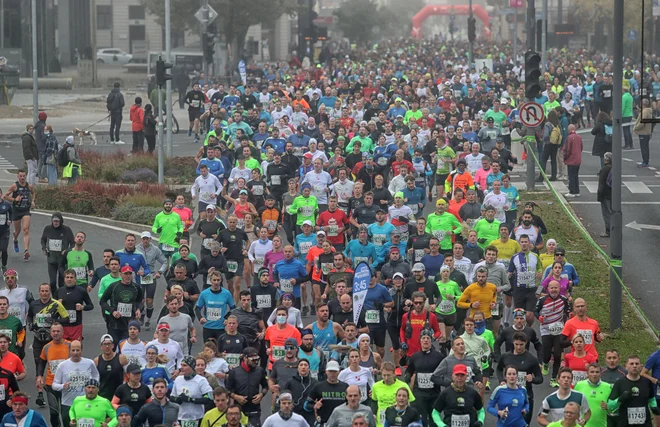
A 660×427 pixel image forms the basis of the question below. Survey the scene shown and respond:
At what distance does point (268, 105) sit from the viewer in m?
41.0

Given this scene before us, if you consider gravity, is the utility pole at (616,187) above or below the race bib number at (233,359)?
above

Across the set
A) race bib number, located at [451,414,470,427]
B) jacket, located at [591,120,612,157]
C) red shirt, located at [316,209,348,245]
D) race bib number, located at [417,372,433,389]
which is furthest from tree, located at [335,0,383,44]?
race bib number, located at [451,414,470,427]

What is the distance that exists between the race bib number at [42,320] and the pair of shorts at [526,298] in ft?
20.7

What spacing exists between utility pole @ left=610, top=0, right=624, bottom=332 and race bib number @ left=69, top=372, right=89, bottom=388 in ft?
25.7

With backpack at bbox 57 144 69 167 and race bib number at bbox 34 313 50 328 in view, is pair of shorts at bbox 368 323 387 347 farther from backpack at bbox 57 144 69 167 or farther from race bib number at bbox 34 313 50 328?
backpack at bbox 57 144 69 167

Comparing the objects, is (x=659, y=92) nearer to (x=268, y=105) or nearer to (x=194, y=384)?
(x=194, y=384)

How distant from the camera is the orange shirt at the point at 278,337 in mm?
16328

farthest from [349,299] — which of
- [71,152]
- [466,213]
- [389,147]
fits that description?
[71,152]

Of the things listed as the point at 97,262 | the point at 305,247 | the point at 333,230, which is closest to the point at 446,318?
the point at 305,247

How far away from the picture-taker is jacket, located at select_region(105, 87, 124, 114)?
41938 millimetres

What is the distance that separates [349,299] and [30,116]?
39604 millimetres

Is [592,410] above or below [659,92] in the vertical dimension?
below

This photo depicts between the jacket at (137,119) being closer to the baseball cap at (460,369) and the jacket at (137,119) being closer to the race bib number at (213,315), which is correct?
the race bib number at (213,315)

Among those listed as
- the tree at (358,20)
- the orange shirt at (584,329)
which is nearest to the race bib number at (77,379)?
the orange shirt at (584,329)
